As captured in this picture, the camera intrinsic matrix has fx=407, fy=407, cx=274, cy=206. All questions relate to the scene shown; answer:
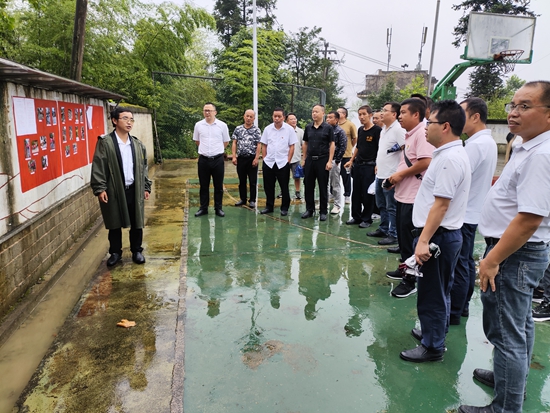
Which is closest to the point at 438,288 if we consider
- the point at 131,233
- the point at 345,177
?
the point at 131,233

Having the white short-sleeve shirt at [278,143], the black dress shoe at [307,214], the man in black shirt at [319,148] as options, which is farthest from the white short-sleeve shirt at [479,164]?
the white short-sleeve shirt at [278,143]

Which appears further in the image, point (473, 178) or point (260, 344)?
point (473, 178)

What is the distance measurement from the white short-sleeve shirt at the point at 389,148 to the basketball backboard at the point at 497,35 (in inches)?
456

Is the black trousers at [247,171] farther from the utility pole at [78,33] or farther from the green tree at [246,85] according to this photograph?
the green tree at [246,85]

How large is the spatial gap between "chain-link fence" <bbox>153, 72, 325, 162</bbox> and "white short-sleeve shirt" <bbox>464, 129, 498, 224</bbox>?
10.4 meters

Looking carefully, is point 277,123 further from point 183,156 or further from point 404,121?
point 183,156

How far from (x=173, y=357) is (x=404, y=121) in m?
2.72

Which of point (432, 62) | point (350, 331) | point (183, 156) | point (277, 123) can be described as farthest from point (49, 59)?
point (432, 62)

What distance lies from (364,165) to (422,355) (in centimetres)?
349

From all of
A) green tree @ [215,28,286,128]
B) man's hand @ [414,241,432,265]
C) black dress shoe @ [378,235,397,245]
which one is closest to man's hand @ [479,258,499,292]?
man's hand @ [414,241,432,265]

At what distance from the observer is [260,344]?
2.85 m

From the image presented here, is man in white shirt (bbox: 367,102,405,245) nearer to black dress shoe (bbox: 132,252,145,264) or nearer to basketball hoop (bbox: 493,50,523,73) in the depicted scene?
black dress shoe (bbox: 132,252,145,264)

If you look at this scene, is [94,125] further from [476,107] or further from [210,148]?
[476,107]

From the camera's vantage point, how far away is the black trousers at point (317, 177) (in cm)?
601
